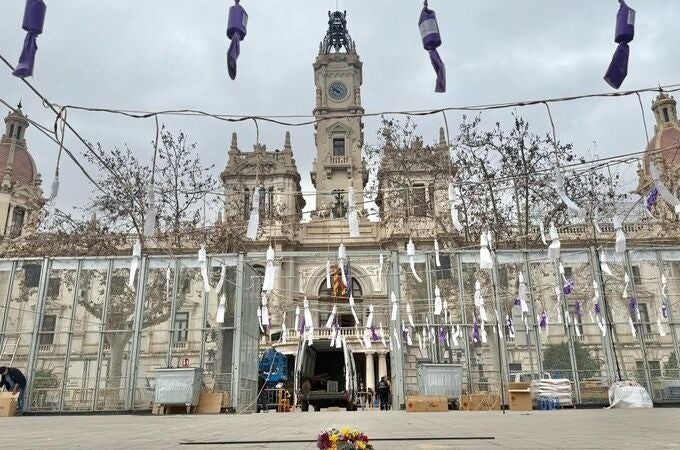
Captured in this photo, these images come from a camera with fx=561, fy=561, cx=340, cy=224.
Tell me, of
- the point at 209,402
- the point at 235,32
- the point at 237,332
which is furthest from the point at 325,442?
the point at 237,332

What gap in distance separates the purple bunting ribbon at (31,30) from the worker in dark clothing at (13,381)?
→ 12899mm

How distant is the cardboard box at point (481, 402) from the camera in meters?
16.5

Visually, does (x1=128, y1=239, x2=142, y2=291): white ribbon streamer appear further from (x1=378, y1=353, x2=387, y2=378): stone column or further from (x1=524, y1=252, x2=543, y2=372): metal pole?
(x1=378, y1=353, x2=387, y2=378): stone column

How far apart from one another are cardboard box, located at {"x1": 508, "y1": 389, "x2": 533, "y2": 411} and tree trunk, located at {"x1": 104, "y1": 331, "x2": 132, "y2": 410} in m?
11.5

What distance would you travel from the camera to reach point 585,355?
57.8 ft

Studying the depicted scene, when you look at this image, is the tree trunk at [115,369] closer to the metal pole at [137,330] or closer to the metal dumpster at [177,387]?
the metal pole at [137,330]

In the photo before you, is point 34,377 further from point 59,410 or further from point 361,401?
point 361,401

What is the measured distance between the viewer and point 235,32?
24.6ft

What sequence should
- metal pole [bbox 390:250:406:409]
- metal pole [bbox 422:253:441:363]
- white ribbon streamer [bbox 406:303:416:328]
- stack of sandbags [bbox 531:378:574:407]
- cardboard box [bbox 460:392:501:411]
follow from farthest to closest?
1. metal pole [bbox 422:253:441:363]
2. white ribbon streamer [bbox 406:303:416:328]
3. metal pole [bbox 390:250:406:409]
4. cardboard box [bbox 460:392:501:411]
5. stack of sandbags [bbox 531:378:574:407]

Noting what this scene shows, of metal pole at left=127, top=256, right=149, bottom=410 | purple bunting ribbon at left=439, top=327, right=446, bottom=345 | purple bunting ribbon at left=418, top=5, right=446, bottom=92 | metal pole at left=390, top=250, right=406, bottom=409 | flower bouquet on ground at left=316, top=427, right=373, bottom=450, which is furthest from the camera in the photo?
purple bunting ribbon at left=439, top=327, right=446, bottom=345

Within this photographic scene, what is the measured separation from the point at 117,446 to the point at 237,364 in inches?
444

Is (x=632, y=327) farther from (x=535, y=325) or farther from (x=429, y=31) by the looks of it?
(x=429, y=31)

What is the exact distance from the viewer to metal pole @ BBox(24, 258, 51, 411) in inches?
661

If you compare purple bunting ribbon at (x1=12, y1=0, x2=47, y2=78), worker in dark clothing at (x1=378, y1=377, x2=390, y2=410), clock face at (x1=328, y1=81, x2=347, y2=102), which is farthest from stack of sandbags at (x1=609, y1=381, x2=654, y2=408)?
clock face at (x1=328, y1=81, x2=347, y2=102)
